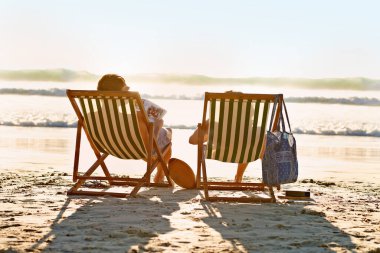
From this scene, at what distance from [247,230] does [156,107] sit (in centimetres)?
231

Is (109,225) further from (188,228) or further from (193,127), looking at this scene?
(193,127)

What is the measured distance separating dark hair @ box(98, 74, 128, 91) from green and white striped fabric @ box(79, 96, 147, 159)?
0.17 metres

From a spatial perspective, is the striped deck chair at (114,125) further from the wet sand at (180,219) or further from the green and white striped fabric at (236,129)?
the green and white striped fabric at (236,129)

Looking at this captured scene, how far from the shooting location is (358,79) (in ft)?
116

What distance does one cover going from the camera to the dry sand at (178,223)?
3795 mm

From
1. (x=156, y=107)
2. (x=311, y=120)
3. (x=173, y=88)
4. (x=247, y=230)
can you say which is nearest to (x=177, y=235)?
(x=247, y=230)

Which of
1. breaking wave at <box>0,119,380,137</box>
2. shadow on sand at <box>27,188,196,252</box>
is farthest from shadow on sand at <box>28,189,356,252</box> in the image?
breaking wave at <box>0,119,380,137</box>

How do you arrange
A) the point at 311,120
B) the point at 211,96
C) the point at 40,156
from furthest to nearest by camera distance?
the point at 311,120
the point at 40,156
the point at 211,96

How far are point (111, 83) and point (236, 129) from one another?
1185mm

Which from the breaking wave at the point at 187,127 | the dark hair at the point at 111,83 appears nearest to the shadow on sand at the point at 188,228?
the dark hair at the point at 111,83

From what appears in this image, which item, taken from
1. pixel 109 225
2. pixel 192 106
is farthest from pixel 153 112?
pixel 192 106

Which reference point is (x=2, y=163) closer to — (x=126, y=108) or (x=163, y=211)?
(x=126, y=108)

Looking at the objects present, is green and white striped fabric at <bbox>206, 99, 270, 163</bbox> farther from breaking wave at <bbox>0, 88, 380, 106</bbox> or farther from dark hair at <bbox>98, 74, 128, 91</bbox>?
breaking wave at <bbox>0, 88, 380, 106</bbox>

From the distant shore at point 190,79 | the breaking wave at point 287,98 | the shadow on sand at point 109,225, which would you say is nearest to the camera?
the shadow on sand at point 109,225
